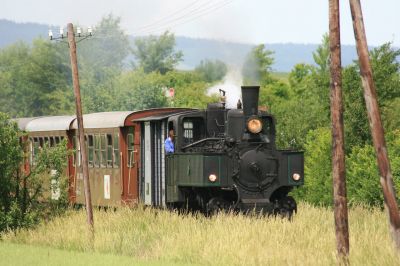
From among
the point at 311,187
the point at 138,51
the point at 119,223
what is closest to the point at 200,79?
the point at 138,51

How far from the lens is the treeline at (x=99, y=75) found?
78.0 metres

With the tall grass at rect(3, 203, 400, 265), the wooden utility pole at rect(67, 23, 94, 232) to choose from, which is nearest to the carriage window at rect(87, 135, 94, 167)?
the tall grass at rect(3, 203, 400, 265)

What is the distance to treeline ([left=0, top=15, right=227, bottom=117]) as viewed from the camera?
256 ft

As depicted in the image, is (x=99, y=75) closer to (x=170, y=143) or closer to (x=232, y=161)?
(x=170, y=143)

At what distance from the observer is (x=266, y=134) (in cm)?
2503

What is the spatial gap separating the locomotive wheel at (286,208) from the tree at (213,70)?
4200 cm

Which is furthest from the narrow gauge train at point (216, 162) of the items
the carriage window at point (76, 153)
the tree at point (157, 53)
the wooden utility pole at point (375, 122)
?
the tree at point (157, 53)

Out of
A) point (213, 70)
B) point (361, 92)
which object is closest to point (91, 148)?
point (361, 92)

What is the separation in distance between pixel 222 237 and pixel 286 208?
14.8 feet

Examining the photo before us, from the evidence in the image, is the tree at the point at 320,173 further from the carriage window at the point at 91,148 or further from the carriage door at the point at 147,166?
the carriage door at the point at 147,166

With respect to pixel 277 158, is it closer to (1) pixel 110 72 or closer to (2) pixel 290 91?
(1) pixel 110 72

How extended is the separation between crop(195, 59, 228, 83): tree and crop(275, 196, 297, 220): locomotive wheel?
138ft

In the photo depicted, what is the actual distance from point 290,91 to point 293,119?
56.5 m

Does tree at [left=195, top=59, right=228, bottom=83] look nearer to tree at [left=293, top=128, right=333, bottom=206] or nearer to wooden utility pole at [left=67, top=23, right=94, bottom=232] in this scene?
tree at [left=293, top=128, right=333, bottom=206]
